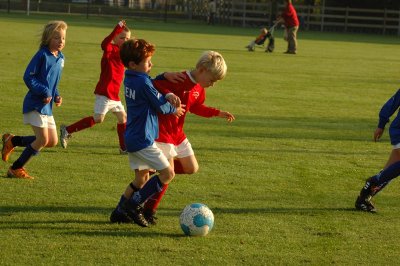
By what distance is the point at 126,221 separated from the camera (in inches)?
298

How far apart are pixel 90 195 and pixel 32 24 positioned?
34.5 metres

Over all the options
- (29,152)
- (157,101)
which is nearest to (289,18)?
(29,152)

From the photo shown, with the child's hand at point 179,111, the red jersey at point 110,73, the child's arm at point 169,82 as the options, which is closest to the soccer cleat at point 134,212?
the child's hand at point 179,111

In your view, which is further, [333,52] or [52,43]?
[333,52]

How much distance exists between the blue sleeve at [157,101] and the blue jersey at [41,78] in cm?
206

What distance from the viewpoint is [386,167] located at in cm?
844

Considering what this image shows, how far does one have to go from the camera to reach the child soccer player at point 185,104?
744 cm

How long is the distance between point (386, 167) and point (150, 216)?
2.39 m

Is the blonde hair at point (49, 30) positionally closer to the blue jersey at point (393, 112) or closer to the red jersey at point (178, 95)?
the red jersey at point (178, 95)

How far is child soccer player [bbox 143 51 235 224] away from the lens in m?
7.44

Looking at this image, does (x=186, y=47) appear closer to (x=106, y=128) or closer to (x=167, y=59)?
(x=167, y=59)

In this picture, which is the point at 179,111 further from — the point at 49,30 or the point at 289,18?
the point at 289,18

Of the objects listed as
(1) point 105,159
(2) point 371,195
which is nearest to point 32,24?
(1) point 105,159

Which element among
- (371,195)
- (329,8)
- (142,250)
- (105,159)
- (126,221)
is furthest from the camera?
(329,8)
